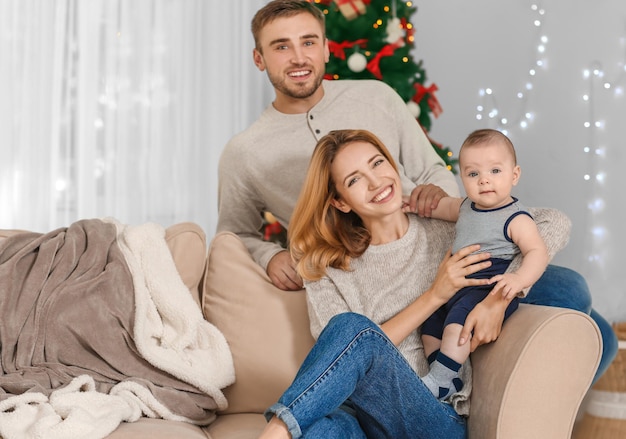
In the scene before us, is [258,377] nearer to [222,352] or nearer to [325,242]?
[222,352]

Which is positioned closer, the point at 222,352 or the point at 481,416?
the point at 481,416

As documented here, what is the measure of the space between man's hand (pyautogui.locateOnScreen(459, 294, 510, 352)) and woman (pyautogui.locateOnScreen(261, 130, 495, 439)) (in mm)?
73

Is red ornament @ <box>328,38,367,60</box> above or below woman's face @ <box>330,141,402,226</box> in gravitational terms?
above

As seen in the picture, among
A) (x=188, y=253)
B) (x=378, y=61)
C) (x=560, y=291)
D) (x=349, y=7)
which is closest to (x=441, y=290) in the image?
(x=560, y=291)

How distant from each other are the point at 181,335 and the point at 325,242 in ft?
1.53

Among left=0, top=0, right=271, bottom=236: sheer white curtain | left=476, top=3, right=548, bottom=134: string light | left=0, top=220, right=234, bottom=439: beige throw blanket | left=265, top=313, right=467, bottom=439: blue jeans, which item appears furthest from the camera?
left=476, top=3, right=548, bottom=134: string light

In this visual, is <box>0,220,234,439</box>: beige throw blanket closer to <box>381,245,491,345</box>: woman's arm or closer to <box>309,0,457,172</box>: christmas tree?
<box>381,245,491,345</box>: woman's arm

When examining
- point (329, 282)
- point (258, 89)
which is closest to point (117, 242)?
point (329, 282)

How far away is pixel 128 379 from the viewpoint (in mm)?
2010

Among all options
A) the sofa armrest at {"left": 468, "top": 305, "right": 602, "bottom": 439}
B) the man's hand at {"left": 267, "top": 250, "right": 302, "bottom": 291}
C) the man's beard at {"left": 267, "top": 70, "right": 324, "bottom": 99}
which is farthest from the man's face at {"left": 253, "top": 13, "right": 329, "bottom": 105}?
the sofa armrest at {"left": 468, "top": 305, "right": 602, "bottom": 439}

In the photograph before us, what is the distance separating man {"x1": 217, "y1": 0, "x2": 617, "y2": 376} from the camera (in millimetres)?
2539

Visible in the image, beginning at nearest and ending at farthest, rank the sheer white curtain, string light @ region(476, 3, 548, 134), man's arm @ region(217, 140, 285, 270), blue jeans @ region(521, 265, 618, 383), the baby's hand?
1. the baby's hand
2. blue jeans @ region(521, 265, 618, 383)
3. man's arm @ region(217, 140, 285, 270)
4. the sheer white curtain
5. string light @ region(476, 3, 548, 134)

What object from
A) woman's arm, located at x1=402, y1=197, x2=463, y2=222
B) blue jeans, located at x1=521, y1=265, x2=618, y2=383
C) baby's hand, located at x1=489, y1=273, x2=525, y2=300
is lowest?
blue jeans, located at x1=521, y1=265, x2=618, y2=383

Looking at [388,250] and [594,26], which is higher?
[594,26]
